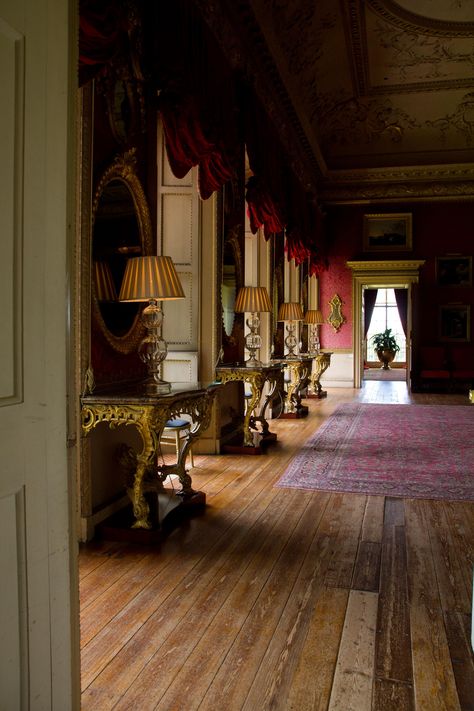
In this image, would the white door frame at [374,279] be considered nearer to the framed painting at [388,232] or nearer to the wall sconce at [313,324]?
the framed painting at [388,232]

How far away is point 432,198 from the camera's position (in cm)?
1278

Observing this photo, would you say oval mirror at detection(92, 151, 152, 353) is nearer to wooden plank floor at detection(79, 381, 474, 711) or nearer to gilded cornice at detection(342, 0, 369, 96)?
wooden plank floor at detection(79, 381, 474, 711)

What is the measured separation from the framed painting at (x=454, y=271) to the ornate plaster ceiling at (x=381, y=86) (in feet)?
4.69

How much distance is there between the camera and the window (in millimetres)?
19781

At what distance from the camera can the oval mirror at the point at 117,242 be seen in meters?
3.68

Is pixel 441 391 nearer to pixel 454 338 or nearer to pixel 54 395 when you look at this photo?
pixel 454 338

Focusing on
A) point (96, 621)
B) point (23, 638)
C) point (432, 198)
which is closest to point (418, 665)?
point (96, 621)

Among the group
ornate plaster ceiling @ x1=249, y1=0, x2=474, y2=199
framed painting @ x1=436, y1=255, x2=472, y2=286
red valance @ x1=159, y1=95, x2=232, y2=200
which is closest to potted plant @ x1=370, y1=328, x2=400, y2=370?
framed painting @ x1=436, y1=255, x2=472, y2=286

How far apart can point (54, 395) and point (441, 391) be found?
38.7 ft

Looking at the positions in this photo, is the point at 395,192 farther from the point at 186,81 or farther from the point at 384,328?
the point at 186,81

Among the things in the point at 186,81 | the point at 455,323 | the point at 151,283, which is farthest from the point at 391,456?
the point at 455,323

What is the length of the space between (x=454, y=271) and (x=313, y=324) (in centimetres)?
372

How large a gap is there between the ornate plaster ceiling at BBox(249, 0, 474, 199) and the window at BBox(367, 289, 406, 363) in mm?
7377

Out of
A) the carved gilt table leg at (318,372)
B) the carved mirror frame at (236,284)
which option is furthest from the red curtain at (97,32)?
the carved gilt table leg at (318,372)
